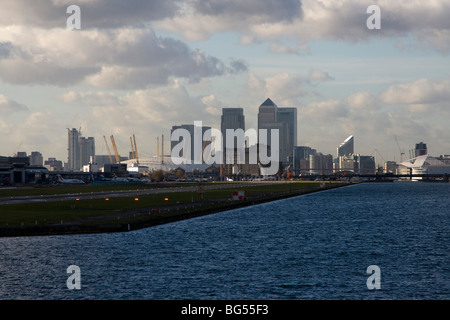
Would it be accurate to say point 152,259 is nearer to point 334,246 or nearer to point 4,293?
point 4,293

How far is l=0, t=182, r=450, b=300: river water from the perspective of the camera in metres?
40.5

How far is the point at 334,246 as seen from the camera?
212ft

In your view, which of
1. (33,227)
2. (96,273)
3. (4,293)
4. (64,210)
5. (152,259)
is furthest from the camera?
(64,210)

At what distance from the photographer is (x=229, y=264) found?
51.1m

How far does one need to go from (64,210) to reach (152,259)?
42.8 metres

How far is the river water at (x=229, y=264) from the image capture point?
4047cm

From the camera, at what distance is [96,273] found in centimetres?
4609

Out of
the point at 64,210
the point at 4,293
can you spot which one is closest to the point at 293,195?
the point at 64,210
